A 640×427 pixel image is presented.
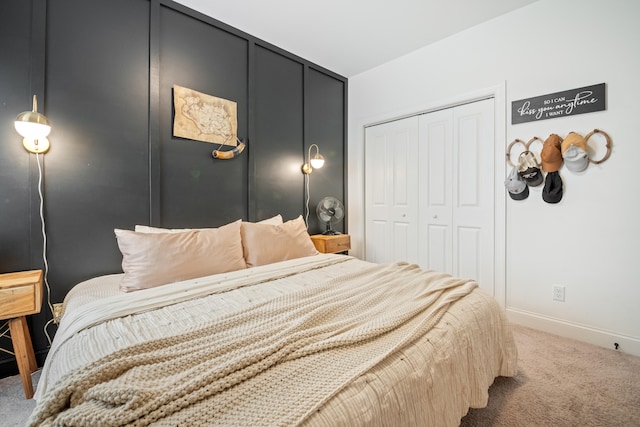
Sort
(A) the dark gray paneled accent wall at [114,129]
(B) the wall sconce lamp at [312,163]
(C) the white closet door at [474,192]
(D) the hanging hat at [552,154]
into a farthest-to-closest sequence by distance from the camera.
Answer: (B) the wall sconce lamp at [312,163], (C) the white closet door at [474,192], (D) the hanging hat at [552,154], (A) the dark gray paneled accent wall at [114,129]

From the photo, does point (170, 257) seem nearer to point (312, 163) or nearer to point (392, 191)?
point (312, 163)

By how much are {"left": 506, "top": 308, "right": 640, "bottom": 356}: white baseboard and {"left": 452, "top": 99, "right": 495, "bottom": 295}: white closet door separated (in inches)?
11.9

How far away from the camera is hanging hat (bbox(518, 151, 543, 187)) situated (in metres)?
2.31

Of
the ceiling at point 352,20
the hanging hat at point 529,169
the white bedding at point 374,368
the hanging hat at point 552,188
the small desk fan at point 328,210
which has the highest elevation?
the ceiling at point 352,20

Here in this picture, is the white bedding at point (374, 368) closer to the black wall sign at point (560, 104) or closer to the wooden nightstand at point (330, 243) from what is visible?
the wooden nightstand at point (330, 243)

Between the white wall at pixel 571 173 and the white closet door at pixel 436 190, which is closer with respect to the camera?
the white wall at pixel 571 173

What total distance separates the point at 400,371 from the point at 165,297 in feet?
3.74

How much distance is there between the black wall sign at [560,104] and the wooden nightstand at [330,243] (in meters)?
1.98

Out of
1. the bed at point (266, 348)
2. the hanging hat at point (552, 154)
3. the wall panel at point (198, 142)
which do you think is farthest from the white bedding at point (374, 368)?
the hanging hat at point (552, 154)

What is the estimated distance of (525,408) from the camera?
1432 millimetres

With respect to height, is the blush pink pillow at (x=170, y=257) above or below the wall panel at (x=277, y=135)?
below

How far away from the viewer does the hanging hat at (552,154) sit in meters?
2.19

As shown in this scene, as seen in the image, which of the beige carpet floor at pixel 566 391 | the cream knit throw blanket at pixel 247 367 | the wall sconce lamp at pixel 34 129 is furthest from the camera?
the wall sconce lamp at pixel 34 129

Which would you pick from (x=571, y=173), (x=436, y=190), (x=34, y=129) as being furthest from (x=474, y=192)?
(x=34, y=129)
